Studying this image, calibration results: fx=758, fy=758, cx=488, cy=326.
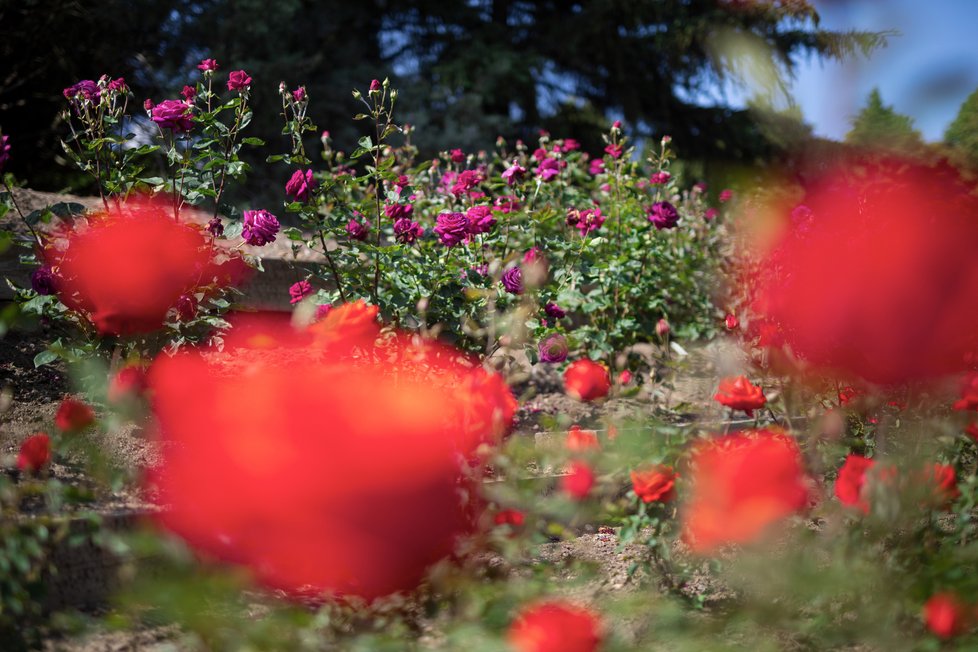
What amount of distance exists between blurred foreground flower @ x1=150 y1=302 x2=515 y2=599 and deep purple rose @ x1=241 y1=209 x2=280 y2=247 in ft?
2.71

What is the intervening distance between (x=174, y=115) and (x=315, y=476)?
4.60ft

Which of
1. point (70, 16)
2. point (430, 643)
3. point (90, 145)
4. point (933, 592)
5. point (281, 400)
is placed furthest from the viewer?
point (70, 16)

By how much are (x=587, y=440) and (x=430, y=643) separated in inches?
17.0

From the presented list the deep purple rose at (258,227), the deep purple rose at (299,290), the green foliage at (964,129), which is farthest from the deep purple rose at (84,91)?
the green foliage at (964,129)

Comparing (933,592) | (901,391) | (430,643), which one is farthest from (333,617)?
(901,391)

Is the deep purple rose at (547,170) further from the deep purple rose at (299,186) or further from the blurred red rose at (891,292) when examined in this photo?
the blurred red rose at (891,292)

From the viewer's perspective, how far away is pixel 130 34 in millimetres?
6914

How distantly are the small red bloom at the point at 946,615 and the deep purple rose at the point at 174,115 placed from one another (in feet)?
6.30

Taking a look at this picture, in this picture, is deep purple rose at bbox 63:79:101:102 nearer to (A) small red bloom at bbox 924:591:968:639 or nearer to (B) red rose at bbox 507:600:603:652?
(B) red rose at bbox 507:600:603:652

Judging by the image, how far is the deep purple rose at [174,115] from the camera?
194 cm

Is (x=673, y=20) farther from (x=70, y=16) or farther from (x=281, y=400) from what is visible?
(x=281, y=400)

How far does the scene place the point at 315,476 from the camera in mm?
919

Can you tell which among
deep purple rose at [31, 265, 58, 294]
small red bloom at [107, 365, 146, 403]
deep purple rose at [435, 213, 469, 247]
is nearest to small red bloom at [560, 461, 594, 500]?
small red bloom at [107, 365, 146, 403]

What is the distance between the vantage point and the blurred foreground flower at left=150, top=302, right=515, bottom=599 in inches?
36.4
